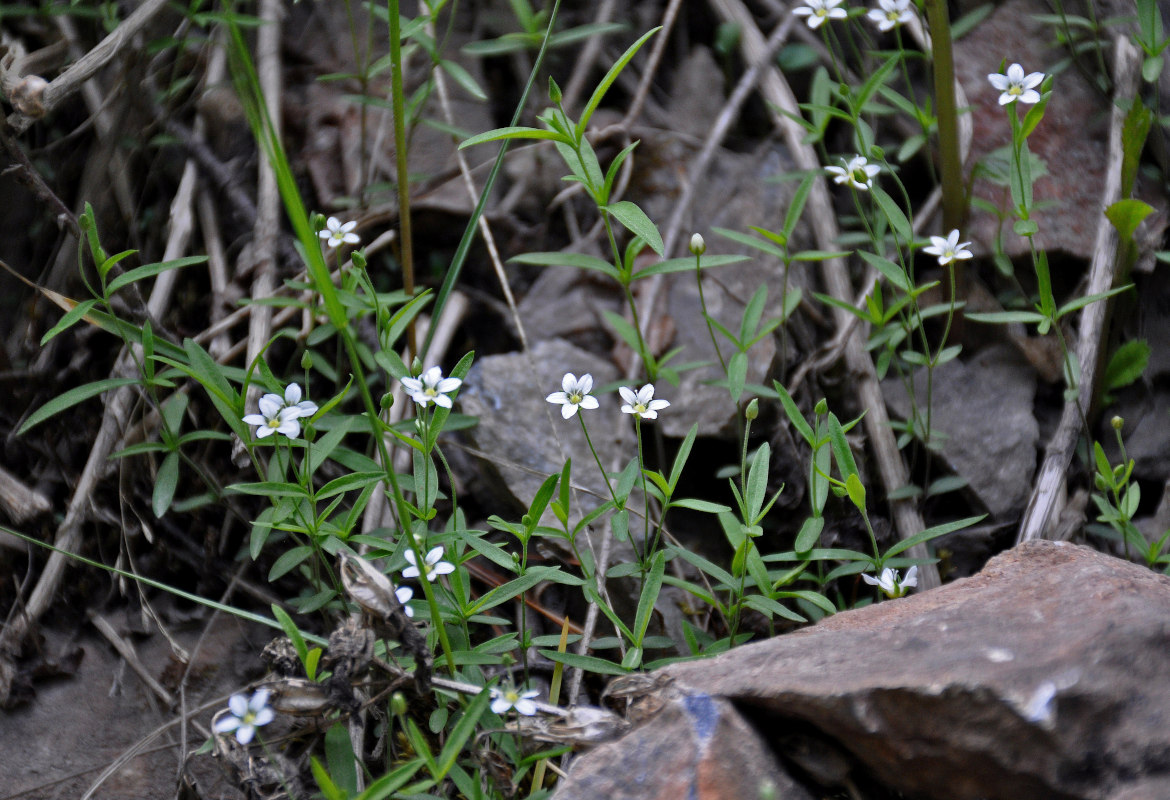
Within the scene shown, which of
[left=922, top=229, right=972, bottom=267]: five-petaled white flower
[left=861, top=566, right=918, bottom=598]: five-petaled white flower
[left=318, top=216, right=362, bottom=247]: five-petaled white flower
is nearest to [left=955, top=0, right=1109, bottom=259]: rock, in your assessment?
[left=922, top=229, right=972, bottom=267]: five-petaled white flower

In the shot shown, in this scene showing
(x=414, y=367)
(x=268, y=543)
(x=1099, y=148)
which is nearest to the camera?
(x=414, y=367)

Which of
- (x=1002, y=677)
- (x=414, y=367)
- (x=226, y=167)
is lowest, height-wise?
(x=1002, y=677)

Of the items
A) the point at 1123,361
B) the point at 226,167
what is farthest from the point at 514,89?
the point at 1123,361

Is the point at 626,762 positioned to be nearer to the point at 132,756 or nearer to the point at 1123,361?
the point at 132,756

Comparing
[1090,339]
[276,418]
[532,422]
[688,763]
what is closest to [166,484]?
[276,418]

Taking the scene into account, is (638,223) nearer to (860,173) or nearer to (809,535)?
(860,173)

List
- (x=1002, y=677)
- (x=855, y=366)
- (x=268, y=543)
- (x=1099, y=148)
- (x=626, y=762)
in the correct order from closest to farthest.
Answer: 1. (x=1002, y=677)
2. (x=626, y=762)
3. (x=268, y=543)
4. (x=855, y=366)
5. (x=1099, y=148)

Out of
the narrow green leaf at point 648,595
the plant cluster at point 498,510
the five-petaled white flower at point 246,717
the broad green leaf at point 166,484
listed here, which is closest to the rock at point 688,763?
the plant cluster at point 498,510
